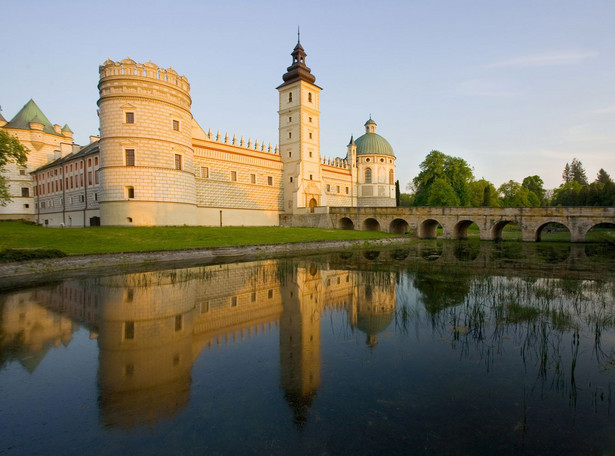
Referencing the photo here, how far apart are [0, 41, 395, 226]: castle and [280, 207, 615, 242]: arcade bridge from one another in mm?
2394

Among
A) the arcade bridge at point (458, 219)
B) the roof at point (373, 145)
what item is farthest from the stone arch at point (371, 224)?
the roof at point (373, 145)

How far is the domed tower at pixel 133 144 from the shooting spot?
3072 centimetres

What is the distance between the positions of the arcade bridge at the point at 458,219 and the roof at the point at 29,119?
4180cm

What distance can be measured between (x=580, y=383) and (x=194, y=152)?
131 feet

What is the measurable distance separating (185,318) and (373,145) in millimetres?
62693

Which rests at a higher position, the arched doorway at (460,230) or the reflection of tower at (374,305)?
the arched doorway at (460,230)

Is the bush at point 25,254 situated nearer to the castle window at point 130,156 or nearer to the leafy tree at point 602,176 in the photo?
the castle window at point 130,156

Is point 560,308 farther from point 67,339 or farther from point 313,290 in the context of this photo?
point 67,339

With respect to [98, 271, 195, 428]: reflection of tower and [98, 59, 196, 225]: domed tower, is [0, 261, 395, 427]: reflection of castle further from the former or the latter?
[98, 59, 196, 225]: domed tower

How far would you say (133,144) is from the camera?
30969 millimetres

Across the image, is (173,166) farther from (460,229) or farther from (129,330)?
(460,229)

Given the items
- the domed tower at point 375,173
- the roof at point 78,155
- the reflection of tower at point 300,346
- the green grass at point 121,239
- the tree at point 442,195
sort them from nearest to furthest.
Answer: the reflection of tower at point 300,346 → the green grass at point 121,239 → the roof at point 78,155 → the tree at point 442,195 → the domed tower at point 375,173

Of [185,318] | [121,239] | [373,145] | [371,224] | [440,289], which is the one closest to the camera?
[185,318]

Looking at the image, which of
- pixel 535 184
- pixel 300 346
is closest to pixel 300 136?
pixel 300 346
